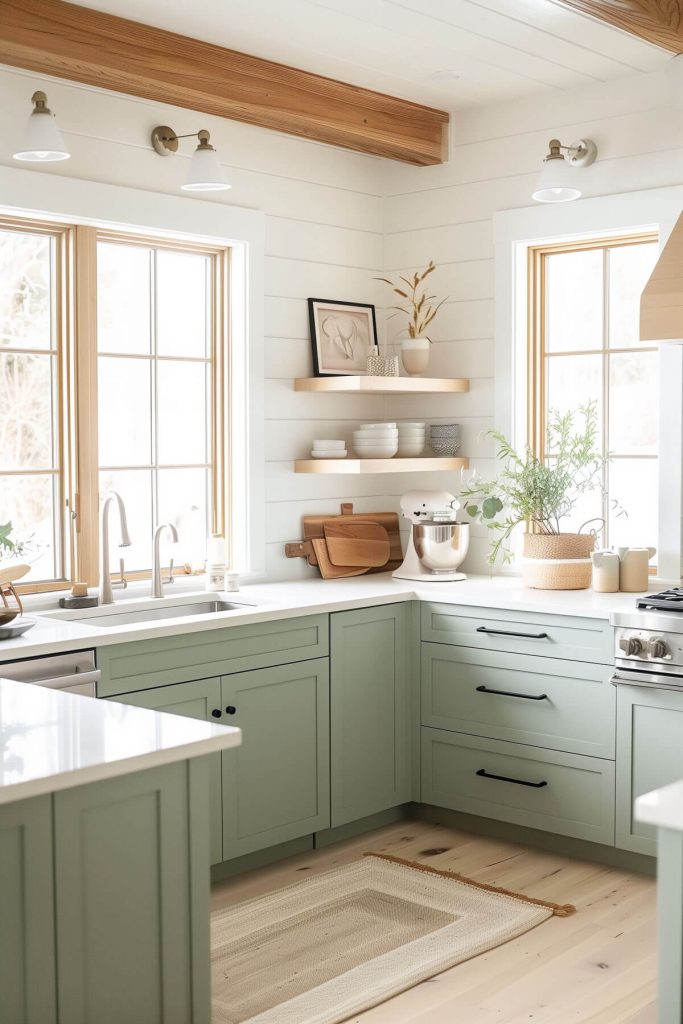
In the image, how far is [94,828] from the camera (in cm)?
199

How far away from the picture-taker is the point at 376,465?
4.52 metres

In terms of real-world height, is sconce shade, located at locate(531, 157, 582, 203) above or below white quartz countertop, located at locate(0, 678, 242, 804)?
above

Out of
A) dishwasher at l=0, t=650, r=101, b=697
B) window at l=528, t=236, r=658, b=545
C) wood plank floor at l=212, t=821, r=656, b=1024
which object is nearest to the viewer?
wood plank floor at l=212, t=821, r=656, b=1024

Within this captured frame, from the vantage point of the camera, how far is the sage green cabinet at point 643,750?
3.55 metres

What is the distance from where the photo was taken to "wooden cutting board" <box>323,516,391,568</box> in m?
4.72

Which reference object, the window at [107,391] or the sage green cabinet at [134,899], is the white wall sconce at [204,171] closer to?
the window at [107,391]

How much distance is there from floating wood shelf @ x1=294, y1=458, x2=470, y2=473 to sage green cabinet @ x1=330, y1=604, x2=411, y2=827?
59cm

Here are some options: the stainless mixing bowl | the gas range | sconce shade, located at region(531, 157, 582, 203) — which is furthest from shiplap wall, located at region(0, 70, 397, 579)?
the gas range

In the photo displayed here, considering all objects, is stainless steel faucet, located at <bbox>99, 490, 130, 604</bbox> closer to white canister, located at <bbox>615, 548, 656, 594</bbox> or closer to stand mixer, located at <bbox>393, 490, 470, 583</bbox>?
stand mixer, located at <bbox>393, 490, 470, 583</bbox>

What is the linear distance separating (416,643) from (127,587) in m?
1.06

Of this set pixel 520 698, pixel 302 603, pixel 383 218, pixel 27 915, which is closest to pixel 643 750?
pixel 520 698

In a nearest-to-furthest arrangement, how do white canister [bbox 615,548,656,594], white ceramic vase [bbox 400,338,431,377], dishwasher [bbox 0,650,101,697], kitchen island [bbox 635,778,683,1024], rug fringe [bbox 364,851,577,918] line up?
kitchen island [bbox 635,778,683,1024] < dishwasher [bbox 0,650,101,697] < rug fringe [bbox 364,851,577,918] < white canister [bbox 615,548,656,594] < white ceramic vase [bbox 400,338,431,377]

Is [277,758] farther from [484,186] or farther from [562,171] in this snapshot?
[484,186]

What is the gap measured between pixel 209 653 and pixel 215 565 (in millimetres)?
691
